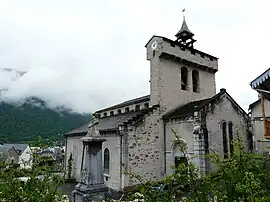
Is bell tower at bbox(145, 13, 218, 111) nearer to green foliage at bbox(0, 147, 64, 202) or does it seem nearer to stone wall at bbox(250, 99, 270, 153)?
stone wall at bbox(250, 99, 270, 153)

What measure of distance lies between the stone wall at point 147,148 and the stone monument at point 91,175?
6790 millimetres

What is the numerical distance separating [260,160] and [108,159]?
13293mm

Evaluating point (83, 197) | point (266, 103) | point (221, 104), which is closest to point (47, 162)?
point (83, 197)

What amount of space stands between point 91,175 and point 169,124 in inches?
354

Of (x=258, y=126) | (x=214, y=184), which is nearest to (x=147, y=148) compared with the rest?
(x=258, y=126)

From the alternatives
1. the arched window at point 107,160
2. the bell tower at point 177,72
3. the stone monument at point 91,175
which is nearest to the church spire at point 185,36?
the bell tower at point 177,72

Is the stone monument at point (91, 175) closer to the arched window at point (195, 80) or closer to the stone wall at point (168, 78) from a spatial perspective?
the stone wall at point (168, 78)

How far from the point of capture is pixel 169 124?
1605cm

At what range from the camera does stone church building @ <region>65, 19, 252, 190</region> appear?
14.6 m

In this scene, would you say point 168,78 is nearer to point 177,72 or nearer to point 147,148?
point 177,72

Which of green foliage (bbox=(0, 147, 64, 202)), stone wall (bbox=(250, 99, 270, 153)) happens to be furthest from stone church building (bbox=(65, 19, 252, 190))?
green foliage (bbox=(0, 147, 64, 202))

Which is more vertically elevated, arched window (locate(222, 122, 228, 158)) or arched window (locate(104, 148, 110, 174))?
arched window (locate(222, 122, 228, 158))

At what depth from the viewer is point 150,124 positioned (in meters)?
15.9

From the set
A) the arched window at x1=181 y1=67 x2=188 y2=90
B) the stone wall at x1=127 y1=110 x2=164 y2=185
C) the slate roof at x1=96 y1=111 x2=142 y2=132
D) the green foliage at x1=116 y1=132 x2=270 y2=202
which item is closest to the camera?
the green foliage at x1=116 y1=132 x2=270 y2=202
